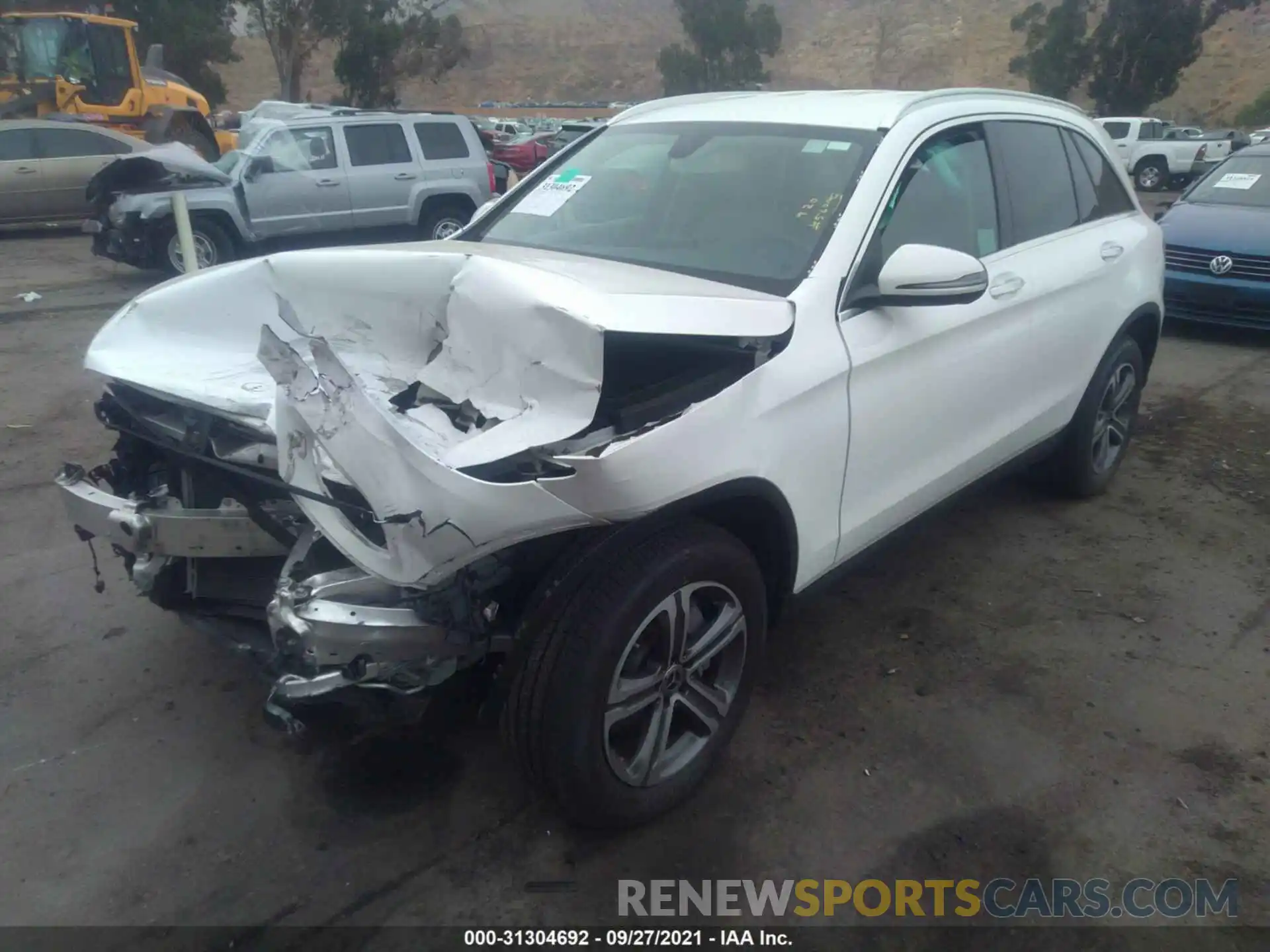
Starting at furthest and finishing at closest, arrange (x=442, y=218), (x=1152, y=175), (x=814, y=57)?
(x=814, y=57) → (x=1152, y=175) → (x=442, y=218)

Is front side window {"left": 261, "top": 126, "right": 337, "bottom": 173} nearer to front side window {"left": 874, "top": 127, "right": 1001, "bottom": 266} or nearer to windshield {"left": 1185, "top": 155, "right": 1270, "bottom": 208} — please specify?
windshield {"left": 1185, "top": 155, "right": 1270, "bottom": 208}

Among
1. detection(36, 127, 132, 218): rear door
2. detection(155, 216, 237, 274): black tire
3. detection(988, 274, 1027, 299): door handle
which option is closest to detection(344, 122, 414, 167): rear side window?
detection(155, 216, 237, 274): black tire

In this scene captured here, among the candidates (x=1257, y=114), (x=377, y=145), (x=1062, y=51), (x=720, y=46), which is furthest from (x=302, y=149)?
(x=1257, y=114)

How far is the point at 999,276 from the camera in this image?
12.0 ft

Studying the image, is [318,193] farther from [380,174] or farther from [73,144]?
[73,144]

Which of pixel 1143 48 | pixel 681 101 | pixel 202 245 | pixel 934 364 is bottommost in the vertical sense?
pixel 202 245

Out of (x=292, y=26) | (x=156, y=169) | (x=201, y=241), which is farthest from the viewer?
(x=292, y=26)

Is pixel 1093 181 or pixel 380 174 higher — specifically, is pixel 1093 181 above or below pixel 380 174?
above

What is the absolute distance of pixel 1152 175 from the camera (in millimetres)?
25828

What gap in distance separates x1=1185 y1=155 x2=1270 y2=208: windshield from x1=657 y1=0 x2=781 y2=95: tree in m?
39.5

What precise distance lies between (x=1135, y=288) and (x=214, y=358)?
159 inches

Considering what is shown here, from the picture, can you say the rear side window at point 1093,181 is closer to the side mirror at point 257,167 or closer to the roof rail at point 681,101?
the roof rail at point 681,101

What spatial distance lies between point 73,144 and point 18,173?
835 millimetres

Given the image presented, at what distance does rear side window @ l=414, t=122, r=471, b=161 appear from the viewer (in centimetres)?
1266
